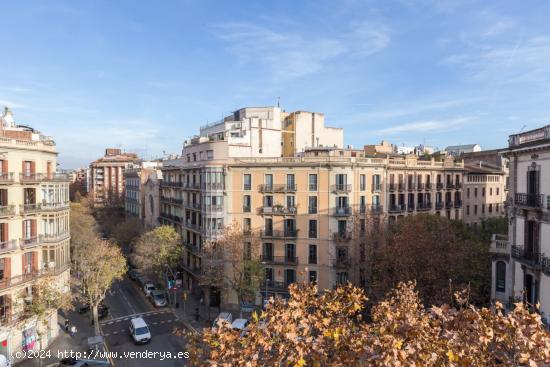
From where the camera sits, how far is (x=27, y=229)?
3384cm

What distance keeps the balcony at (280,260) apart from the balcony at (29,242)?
902 inches

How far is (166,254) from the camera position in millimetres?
44188

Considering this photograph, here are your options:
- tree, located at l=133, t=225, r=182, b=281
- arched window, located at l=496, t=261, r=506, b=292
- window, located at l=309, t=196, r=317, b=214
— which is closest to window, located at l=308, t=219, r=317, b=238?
window, located at l=309, t=196, r=317, b=214

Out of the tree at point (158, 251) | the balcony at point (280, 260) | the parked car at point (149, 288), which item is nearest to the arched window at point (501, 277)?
the balcony at point (280, 260)

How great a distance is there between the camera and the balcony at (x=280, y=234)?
138 feet

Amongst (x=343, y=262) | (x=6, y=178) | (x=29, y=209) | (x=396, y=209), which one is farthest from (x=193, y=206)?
(x=396, y=209)

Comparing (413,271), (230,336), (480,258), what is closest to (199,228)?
(413,271)

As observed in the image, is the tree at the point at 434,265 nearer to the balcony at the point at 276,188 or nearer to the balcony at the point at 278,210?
the balcony at the point at 278,210

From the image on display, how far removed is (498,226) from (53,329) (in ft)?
171

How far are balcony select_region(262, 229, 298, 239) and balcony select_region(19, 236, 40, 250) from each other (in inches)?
890

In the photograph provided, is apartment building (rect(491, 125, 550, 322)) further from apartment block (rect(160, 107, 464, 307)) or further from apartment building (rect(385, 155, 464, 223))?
apartment building (rect(385, 155, 464, 223))

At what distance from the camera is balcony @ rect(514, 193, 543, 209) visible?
82.4ft

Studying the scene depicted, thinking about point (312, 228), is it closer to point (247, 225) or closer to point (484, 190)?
point (247, 225)

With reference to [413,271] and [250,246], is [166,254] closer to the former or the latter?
[250,246]
